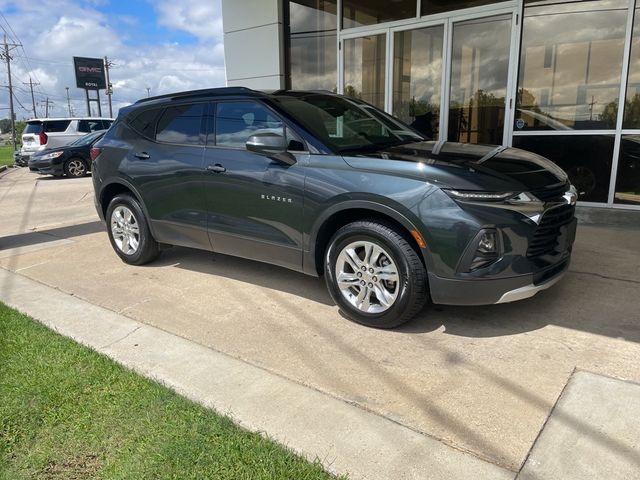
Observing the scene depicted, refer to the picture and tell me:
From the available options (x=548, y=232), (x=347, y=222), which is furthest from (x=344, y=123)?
(x=548, y=232)

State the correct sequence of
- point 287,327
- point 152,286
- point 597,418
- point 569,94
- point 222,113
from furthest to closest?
point 569,94
point 152,286
point 222,113
point 287,327
point 597,418

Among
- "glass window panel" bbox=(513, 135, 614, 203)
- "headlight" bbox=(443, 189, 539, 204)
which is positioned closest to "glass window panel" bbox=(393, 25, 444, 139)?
"glass window panel" bbox=(513, 135, 614, 203)

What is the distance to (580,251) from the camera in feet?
17.6

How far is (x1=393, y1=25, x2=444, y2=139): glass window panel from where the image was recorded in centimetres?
803

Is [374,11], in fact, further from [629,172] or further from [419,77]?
[629,172]

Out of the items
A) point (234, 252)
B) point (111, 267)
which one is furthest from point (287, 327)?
point (111, 267)

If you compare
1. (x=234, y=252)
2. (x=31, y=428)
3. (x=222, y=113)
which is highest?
(x=222, y=113)

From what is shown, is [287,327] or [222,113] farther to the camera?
[222,113]

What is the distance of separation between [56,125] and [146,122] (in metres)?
17.4

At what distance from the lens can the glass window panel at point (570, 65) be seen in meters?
6.78

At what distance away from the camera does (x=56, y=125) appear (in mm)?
19953

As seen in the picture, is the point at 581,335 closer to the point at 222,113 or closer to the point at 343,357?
the point at 343,357

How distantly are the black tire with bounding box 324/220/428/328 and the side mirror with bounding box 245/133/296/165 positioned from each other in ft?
2.41

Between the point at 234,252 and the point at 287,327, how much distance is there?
3.49 ft
